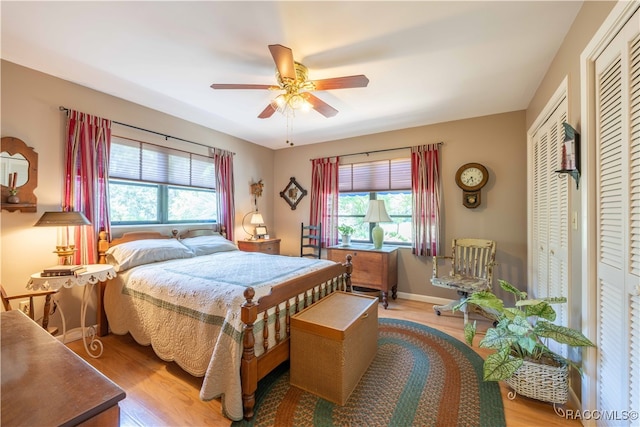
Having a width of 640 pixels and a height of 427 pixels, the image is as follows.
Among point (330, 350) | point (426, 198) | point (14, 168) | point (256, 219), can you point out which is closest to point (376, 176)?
point (426, 198)

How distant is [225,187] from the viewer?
4.23 m

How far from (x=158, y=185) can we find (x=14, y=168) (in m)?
1.29

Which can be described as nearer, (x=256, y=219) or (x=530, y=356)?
(x=530, y=356)

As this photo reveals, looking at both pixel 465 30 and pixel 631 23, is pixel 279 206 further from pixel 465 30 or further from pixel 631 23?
pixel 631 23

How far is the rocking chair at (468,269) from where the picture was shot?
305 cm

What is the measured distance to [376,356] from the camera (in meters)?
2.37

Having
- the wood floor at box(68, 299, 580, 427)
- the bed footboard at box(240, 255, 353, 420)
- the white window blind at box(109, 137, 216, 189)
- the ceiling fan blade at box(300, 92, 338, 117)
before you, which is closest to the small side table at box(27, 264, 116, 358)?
the wood floor at box(68, 299, 580, 427)

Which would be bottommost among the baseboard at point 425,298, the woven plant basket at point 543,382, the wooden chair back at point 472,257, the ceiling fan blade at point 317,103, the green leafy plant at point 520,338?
the baseboard at point 425,298

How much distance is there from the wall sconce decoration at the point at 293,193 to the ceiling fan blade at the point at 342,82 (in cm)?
288

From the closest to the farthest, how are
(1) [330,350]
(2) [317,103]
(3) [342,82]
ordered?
(1) [330,350] → (3) [342,82] → (2) [317,103]

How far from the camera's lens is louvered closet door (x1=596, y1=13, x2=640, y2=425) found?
1226mm

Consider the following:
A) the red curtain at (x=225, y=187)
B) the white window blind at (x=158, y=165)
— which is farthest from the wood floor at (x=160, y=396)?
the red curtain at (x=225, y=187)

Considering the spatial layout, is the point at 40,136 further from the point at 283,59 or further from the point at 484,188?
the point at 484,188

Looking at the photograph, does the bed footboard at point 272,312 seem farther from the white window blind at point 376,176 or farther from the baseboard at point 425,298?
the white window blind at point 376,176
